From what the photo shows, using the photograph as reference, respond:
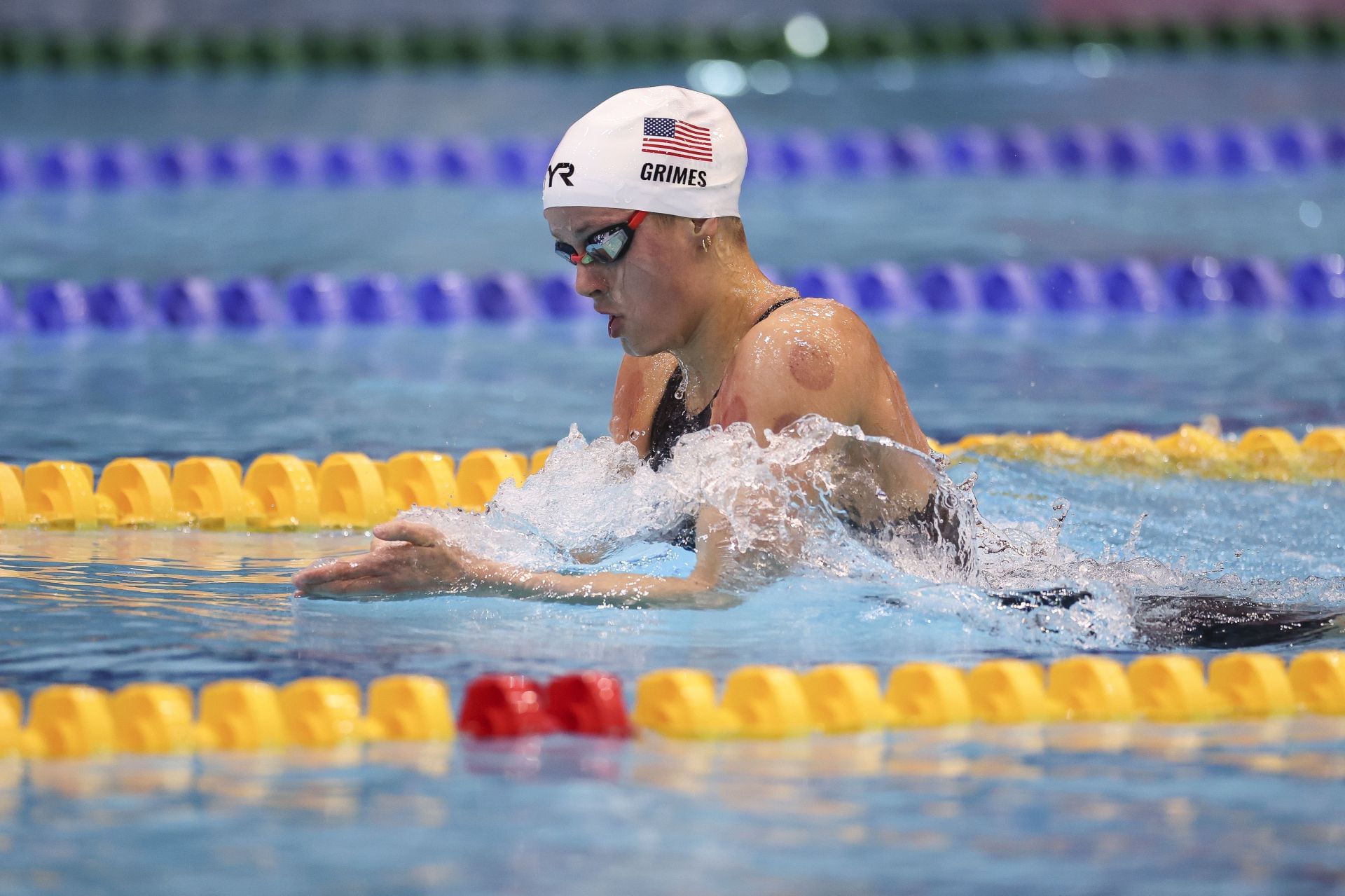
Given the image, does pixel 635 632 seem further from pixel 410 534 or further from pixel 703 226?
pixel 703 226

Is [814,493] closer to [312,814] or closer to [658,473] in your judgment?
[658,473]

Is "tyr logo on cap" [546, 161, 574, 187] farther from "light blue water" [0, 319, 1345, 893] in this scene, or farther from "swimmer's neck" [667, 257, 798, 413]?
"light blue water" [0, 319, 1345, 893]

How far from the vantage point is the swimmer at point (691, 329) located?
10.0 feet

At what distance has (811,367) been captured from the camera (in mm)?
3031

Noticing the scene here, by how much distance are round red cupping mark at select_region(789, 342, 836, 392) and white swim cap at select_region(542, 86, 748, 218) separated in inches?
11.1

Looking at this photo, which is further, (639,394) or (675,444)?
(639,394)

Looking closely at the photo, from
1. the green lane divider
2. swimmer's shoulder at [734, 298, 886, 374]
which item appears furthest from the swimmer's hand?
the green lane divider

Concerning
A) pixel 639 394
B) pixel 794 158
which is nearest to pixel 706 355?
pixel 639 394

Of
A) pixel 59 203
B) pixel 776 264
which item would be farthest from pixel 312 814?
pixel 59 203

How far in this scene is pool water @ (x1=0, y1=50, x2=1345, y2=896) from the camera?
229cm

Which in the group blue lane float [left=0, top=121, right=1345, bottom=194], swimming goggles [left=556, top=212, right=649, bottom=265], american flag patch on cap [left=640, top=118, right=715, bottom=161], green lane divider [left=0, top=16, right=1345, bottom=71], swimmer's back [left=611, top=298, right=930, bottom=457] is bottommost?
swimmer's back [left=611, top=298, right=930, bottom=457]

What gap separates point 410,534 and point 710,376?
0.57 meters

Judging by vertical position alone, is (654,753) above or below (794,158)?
below

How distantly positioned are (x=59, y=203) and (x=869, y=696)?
7578mm
